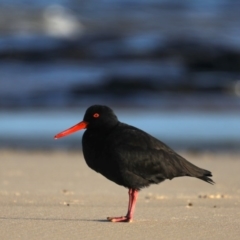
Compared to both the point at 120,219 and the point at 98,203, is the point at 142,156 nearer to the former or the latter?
the point at 120,219

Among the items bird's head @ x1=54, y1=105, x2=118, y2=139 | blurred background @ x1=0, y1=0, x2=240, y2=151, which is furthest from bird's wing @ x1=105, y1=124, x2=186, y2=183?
blurred background @ x1=0, y1=0, x2=240, y2=151

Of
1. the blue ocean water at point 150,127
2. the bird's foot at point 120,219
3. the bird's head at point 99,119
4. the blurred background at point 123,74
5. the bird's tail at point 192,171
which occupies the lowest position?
the bird's foot at point 120,219

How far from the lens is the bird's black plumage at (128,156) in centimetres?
570

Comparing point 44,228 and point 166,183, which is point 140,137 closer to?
point 44,228

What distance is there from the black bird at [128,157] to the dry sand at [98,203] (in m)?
0.31

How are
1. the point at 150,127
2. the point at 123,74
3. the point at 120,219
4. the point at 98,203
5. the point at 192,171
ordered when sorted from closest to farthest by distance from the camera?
the point at 120,219 → the point at 192,171 → the point at 98,203 → the point at 150,127 → the point at 123,74

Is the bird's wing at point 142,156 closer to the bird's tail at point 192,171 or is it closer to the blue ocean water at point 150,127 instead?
the bird's tail at point 192,171

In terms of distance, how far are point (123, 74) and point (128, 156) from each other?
1526 cm

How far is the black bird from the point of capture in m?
5.70

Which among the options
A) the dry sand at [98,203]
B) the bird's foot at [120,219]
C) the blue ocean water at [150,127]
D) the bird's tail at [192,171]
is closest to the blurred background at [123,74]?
the blue ocean water at [150,127]

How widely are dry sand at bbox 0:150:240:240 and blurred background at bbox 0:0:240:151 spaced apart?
1.72 meters

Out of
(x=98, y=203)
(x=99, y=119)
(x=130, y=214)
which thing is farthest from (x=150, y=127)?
(x=130, y=214)

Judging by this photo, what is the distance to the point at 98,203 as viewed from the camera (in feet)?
22.1

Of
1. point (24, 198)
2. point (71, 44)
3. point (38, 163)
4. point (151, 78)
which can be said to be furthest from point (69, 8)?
point (24, 198)
